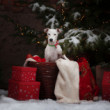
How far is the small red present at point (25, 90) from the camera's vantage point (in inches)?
72.4

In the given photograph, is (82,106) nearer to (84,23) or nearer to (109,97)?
(109,97)

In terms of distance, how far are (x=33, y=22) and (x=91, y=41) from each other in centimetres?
118

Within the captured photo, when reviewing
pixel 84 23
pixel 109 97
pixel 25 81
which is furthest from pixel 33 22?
pixel 109 97

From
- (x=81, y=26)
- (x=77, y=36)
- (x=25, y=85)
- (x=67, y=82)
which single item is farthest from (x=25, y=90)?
(x=81, y=26)

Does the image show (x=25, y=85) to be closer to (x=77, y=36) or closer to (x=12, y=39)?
(x=77, y=36)

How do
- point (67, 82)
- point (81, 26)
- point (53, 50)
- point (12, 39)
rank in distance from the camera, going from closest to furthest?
point (67, 82) → point (53, 50) → point (81, 26) → point (12, 39)

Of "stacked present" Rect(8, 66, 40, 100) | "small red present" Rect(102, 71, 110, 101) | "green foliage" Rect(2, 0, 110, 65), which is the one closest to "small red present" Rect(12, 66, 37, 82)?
"stacked present" Rect(8, 66, 40, 100)

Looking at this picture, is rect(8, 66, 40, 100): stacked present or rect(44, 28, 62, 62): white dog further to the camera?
rect(44, 28, 62, 62): white dog

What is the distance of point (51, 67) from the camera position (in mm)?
1943

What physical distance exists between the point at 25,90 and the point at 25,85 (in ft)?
0.13

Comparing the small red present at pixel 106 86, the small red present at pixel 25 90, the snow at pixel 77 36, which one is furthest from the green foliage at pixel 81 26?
the small red present at pixel 25 90

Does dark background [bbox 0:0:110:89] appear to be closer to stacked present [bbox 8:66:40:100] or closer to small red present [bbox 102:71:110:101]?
stacked present [bbox 8:66:40:100]

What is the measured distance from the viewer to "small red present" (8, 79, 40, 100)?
1838mm

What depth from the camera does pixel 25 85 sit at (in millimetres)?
1844
